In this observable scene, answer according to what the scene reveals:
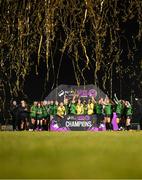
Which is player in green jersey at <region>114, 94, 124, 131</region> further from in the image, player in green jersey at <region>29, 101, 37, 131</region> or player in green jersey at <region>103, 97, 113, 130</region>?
player in green jersey at <region>29, 101, 37, 131</region>

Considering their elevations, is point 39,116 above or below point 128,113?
below

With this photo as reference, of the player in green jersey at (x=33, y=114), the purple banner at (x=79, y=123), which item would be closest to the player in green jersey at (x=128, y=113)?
the purple banner at (x=79, y=123)

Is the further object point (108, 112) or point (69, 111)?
point (108, 112)

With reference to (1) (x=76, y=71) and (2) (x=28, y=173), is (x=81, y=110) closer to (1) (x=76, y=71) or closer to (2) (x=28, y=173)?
(1) (x=76, y=71)

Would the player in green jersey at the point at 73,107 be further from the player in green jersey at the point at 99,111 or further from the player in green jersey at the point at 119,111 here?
the player in green jersey at the point at 119,111

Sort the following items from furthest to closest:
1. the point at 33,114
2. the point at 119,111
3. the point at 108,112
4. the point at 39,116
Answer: the point at 33,114 → the point at 39,116 → the point at 119,111 → the point at 108,112

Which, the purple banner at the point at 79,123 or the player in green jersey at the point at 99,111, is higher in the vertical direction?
the player in green jersey at the point at 99,111

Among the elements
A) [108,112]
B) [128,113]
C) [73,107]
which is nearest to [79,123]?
[73,107]

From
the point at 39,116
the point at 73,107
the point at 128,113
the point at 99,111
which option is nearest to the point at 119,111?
the point at 128,113

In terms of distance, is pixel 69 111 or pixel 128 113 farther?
pixel 128 113

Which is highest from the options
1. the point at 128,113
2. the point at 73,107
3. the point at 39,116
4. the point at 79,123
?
the point at 73,107

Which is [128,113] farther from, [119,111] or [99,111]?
[99,111]

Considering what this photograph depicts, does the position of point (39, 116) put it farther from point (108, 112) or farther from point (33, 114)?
point (108, 112)

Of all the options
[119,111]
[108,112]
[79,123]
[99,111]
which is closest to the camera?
[79,123]
